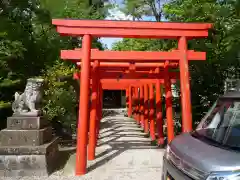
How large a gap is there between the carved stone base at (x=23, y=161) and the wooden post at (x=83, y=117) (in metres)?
0.68

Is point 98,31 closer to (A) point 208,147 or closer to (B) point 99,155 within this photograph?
(B) point 99,155

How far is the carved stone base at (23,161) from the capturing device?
589cm

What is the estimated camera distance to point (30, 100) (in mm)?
6512

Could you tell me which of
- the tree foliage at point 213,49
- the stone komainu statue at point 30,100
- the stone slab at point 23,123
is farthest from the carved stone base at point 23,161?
the tree foliage at point 213,49

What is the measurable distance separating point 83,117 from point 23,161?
151cm

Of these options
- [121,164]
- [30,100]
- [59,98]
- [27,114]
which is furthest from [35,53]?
[121,164]

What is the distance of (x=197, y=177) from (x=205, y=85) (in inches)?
295

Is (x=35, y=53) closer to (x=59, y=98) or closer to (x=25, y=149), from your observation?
(x=59, y=98)

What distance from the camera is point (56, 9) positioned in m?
14.5

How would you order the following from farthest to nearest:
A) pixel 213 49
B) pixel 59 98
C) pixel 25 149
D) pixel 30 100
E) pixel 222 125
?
pixel 59 98 < pixel 213 49 < pixel 30 100 < pixel 25 149 < pixel 222 125

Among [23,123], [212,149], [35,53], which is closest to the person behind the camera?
[212,149]

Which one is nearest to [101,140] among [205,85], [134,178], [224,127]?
[205,85]

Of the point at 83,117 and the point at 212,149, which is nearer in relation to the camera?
the point at 212,149

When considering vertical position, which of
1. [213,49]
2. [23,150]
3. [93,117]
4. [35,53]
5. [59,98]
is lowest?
[23,150]
